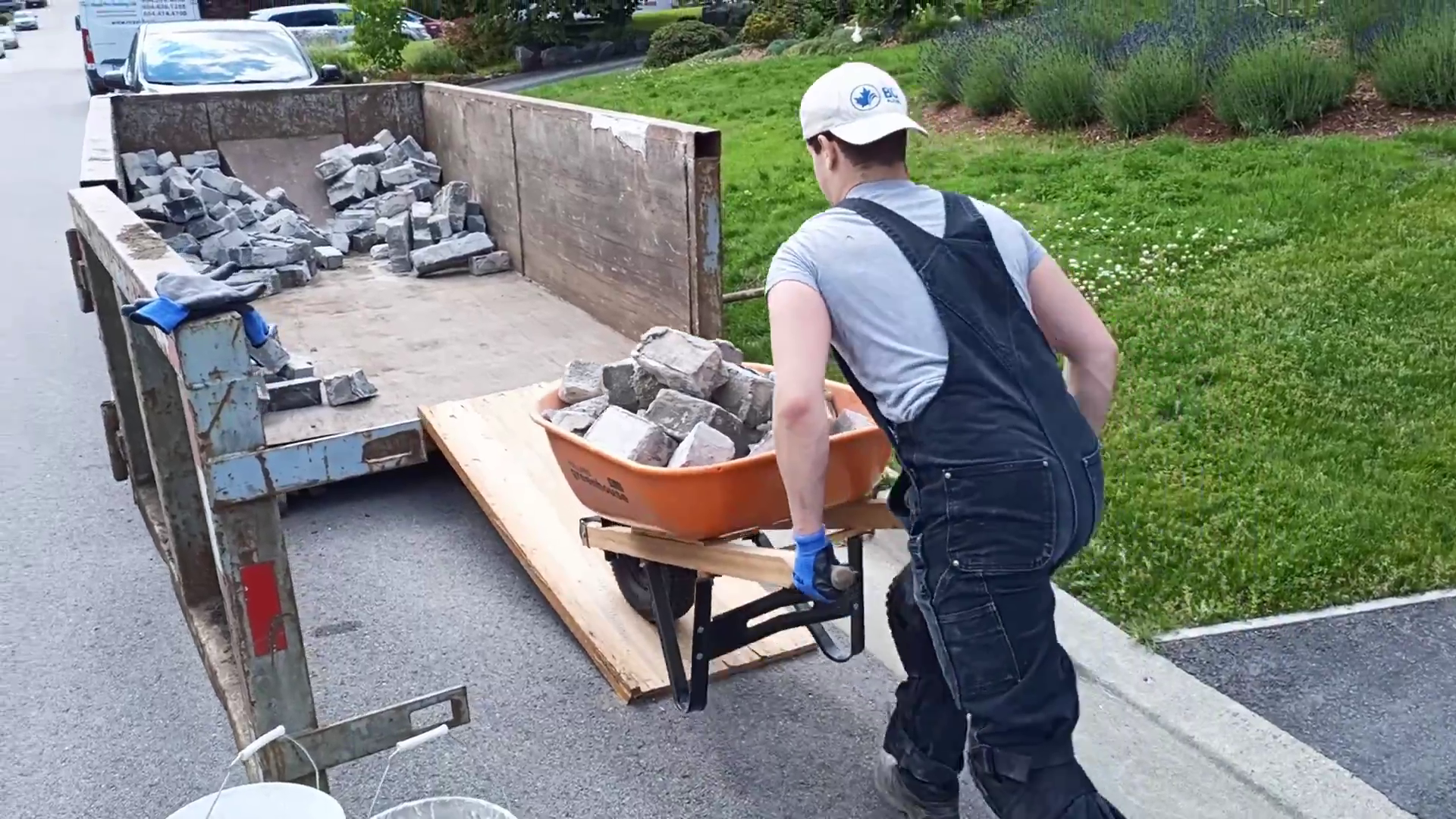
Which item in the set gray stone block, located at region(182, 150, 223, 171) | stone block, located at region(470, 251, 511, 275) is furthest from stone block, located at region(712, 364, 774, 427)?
gray stone block, located at region(182, 150, 223, 171)

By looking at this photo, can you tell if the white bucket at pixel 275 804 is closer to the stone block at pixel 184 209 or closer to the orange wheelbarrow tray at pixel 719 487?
the orange wheelbarrow tray at pixel 719 487

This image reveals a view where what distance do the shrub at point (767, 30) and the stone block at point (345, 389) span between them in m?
20.0

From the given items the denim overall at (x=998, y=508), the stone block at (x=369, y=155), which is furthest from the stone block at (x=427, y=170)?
the denim overall at (x=998, y=508)

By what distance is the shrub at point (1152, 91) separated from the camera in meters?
10.7

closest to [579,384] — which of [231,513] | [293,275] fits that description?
[231,513]

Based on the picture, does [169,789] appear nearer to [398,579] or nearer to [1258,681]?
[398,579]

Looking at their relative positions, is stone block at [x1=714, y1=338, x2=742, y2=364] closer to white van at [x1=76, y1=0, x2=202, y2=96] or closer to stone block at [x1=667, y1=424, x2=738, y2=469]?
stone block at [x1=667, y1=424, x2=738, y2=469]

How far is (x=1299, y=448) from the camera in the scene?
17.8ft

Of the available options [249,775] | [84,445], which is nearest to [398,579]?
[249,775]

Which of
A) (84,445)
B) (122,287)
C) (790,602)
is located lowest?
(84,445)

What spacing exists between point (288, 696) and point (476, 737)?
0.91 meters

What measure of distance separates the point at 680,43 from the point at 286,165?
16.6 metres

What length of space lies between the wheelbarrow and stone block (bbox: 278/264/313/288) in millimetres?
4364

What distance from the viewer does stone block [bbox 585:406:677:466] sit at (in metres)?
3.65
